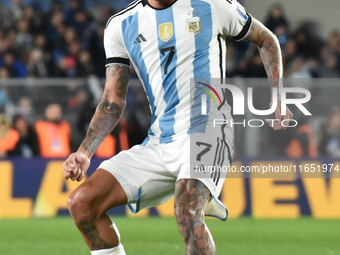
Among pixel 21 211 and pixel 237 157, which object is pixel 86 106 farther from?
pixel 237 157

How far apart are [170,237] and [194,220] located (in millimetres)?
3809

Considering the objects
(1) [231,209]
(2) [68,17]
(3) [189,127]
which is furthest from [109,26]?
(2) [68,17]

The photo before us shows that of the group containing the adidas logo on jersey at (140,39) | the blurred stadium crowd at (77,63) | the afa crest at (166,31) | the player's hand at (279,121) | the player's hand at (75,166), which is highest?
the afa crest at (166,31)

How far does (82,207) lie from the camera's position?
3340mm

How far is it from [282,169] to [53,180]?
3487 millimetres

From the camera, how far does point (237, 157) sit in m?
8.94

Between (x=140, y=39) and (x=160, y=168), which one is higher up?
(x=140, y=39)

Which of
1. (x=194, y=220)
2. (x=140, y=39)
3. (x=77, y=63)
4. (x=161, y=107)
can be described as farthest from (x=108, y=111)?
(x=77, y=63)

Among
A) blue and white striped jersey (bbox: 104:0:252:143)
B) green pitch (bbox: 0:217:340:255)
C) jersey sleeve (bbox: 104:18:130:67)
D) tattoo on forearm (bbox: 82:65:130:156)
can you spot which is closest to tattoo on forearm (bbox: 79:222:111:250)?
tattoo on forearm (bbox: 82:65:130:156)

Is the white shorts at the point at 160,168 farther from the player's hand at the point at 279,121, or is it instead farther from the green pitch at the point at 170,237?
the green pitch at the point at 170,237

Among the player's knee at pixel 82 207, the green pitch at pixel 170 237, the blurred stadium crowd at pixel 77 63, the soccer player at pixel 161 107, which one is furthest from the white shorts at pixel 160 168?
the blurred stadium crowd at pixel 77 63

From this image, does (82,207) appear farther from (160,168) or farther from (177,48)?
(177,48)

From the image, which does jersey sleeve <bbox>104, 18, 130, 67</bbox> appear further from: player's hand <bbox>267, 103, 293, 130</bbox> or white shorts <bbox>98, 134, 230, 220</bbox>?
player's hand <bbox>267, 103, 293, 130</bbox>

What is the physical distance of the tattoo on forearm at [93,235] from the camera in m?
3.38
